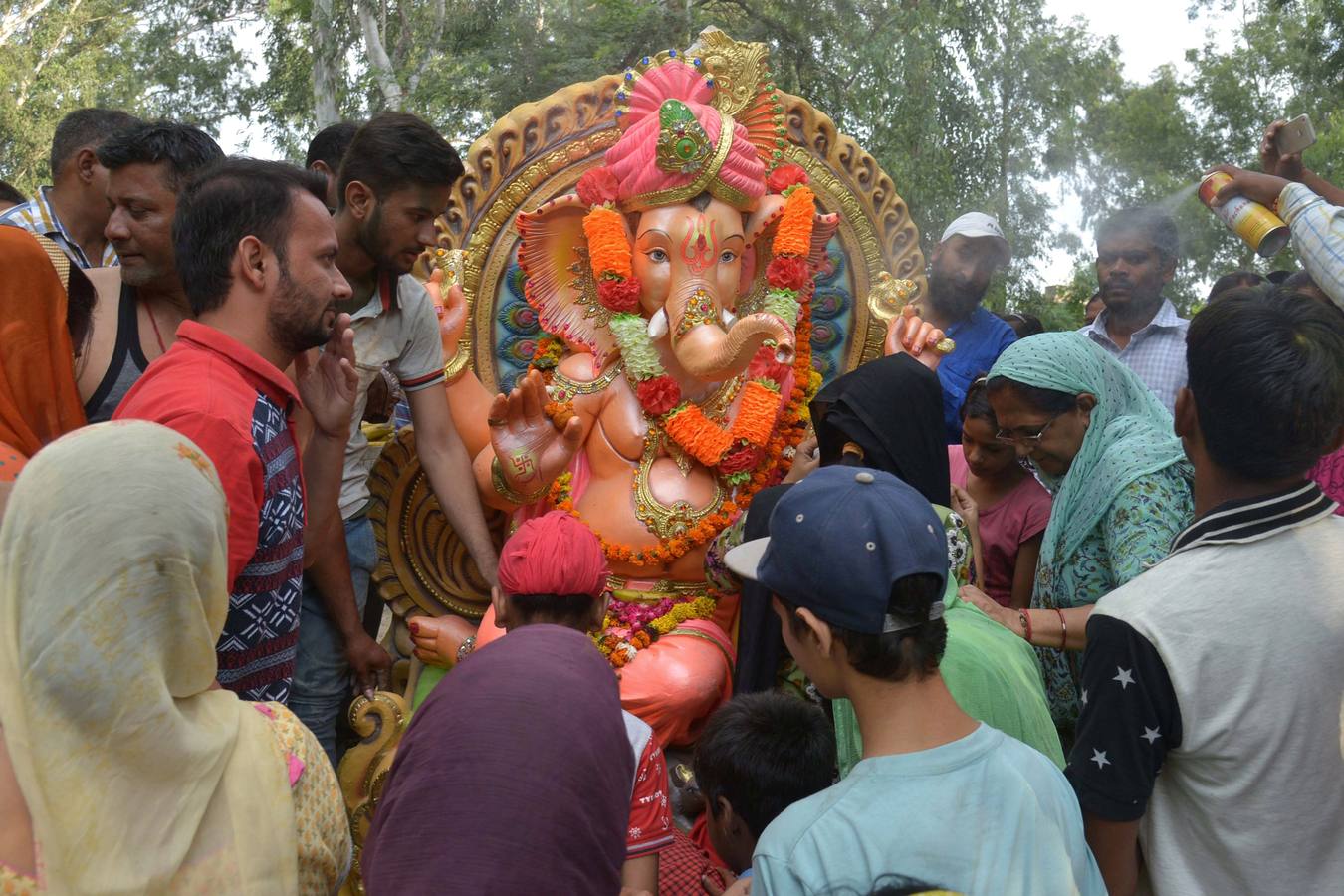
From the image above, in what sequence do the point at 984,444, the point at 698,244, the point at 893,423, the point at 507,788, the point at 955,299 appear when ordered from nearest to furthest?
the point at 507,788
the point at 893,423
the point at 984,444
the point at 698,244
the point at 955,299

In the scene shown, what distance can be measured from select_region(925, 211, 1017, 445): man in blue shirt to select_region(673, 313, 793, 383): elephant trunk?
4.09 ft

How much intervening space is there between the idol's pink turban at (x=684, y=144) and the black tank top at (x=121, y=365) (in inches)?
61.8

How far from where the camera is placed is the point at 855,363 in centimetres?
416

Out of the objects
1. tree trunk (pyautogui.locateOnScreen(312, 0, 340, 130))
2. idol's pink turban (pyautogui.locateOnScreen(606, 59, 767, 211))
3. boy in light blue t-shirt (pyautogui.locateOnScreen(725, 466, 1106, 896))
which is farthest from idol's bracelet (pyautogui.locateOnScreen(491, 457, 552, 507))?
tree trunk (pyautogui.locateOnScreen(312, 0, 340, 130))

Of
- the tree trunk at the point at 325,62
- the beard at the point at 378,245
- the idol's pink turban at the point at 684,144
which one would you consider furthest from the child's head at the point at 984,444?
the tree trunk at the point at 325,62

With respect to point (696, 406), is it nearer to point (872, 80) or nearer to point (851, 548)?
point (851, 548)

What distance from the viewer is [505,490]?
351cm

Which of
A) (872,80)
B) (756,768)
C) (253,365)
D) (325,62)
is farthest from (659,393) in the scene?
(325,62)

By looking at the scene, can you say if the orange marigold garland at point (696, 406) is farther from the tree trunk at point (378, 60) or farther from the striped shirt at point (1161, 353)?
the tree trunk at point (378, 60)

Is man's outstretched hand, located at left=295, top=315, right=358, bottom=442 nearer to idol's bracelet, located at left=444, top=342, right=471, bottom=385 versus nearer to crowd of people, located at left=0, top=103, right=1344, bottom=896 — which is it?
crowd of people, located at left=0, top=103, right=1344, bottom=896

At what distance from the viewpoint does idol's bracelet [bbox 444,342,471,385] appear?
3.75 m

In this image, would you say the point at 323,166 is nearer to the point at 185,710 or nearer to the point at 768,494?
the point at 768,494

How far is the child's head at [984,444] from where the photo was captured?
3301 mm

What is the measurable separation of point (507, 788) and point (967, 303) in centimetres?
363
